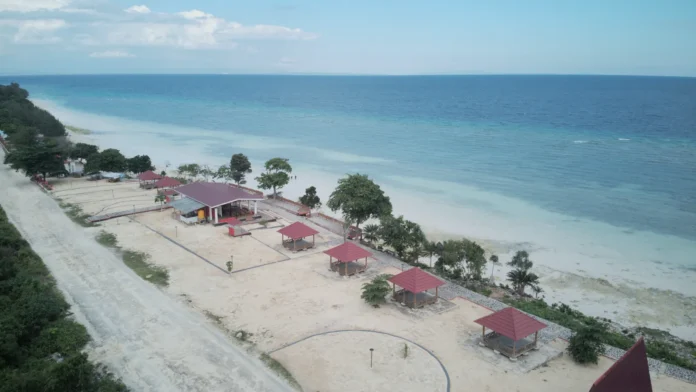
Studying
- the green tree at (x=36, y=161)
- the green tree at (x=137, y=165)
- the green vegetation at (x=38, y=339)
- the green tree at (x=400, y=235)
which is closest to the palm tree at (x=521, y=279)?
the green tree at (x=400, y=235)

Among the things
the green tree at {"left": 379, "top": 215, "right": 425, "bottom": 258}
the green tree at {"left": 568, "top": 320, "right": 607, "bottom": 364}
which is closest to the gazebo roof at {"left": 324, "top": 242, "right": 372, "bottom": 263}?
the green tree at {"left": 379, "top": 215, "right": 425, "bottom": 258}

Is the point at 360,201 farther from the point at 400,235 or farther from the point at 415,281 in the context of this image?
the point at 415,281

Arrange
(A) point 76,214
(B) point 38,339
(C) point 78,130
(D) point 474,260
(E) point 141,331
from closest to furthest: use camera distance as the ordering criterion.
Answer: (B) point 38,339
(E) point 141,331
(D) point 474,260
(A) point 76,214
(C) point 78,130

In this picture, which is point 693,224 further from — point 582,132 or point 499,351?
A: point 582,132

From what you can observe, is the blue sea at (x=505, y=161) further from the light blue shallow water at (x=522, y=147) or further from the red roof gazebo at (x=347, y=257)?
the red roof gazebo at (x=347, y=257)

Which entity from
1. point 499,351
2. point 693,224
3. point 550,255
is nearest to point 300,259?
point 499,351

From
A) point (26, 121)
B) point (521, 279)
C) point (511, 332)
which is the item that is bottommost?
point (521, 279)

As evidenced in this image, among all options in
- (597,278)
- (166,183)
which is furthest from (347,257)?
(166,183)
